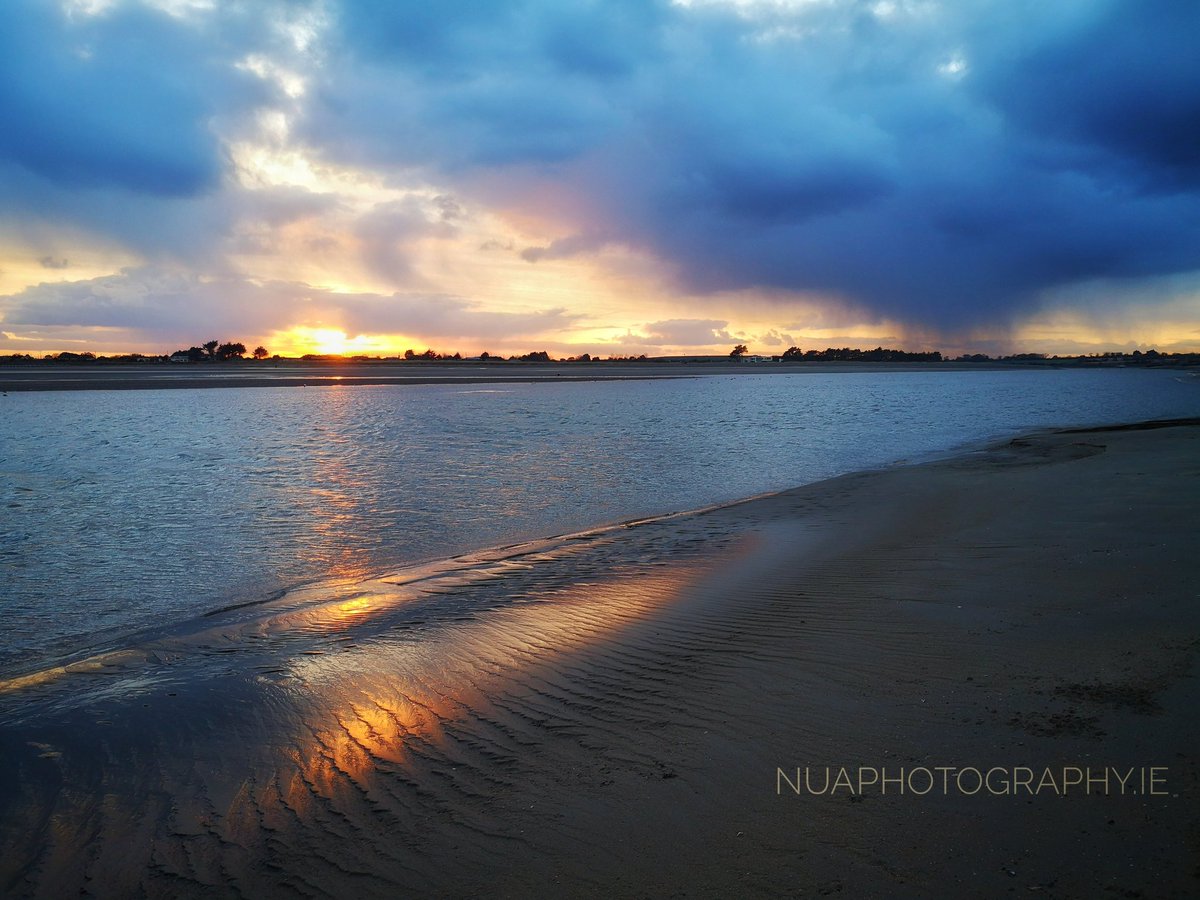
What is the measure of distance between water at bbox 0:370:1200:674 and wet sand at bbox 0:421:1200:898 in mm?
1804

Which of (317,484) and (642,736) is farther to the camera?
(317,484)

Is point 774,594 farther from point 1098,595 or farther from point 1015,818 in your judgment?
point 1015,818

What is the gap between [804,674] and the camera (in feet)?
17.2

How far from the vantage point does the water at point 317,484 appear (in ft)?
30.0

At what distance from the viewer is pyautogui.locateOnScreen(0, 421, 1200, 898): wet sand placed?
323 centimetres

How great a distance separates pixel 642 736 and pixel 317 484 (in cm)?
1426

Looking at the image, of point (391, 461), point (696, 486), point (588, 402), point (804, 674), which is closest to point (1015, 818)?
point (804, 674)

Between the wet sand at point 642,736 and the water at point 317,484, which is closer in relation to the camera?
the wet sand at point 642,736

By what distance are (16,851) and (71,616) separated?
197 inches

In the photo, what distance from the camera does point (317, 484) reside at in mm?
16781

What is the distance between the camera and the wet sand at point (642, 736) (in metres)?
3.23

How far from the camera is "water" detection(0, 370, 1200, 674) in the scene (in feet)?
30.0

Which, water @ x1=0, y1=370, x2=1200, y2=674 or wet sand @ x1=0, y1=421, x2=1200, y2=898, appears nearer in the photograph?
wet sand @ x1=0, y1=421, x2=1200, y2=898

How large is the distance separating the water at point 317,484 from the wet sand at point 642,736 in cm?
180
